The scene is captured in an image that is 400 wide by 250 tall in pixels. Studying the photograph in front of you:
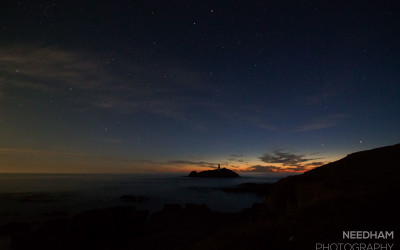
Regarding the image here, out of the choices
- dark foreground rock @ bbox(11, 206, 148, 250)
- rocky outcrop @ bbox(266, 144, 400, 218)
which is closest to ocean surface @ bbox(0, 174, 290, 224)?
dark foreground rock @ bbox(11, 206, 148, 250)

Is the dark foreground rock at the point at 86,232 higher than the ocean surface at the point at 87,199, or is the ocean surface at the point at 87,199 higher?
the dark foreground rock at the point at 86,232

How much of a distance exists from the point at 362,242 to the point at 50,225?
29.1 meters

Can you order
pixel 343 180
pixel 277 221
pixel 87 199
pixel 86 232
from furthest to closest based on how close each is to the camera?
pixel 87 199 → pixel 86 232 → pixel 343 180 → pixel 277 221

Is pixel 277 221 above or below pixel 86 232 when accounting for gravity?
above

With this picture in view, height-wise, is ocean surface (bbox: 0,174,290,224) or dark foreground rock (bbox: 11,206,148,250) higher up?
dark foreground rock (bbox: 11,206,148,250)

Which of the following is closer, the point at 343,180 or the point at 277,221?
the point at 277,221

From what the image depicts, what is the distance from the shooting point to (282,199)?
76.3 ft

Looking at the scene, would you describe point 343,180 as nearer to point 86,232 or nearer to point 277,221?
point 277,221

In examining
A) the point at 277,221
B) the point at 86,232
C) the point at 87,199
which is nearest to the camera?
the point at 277,221

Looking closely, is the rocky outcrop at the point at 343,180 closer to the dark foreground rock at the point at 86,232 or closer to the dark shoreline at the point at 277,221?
the dark shoreline at the point at 277,221

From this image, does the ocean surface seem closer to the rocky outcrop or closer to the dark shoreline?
the dark shoreline

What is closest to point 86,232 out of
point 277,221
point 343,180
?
point 277,221

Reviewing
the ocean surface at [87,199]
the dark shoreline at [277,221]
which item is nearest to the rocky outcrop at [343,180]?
the dark shoreline at [277,221]

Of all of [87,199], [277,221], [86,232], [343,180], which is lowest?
[87,199]
